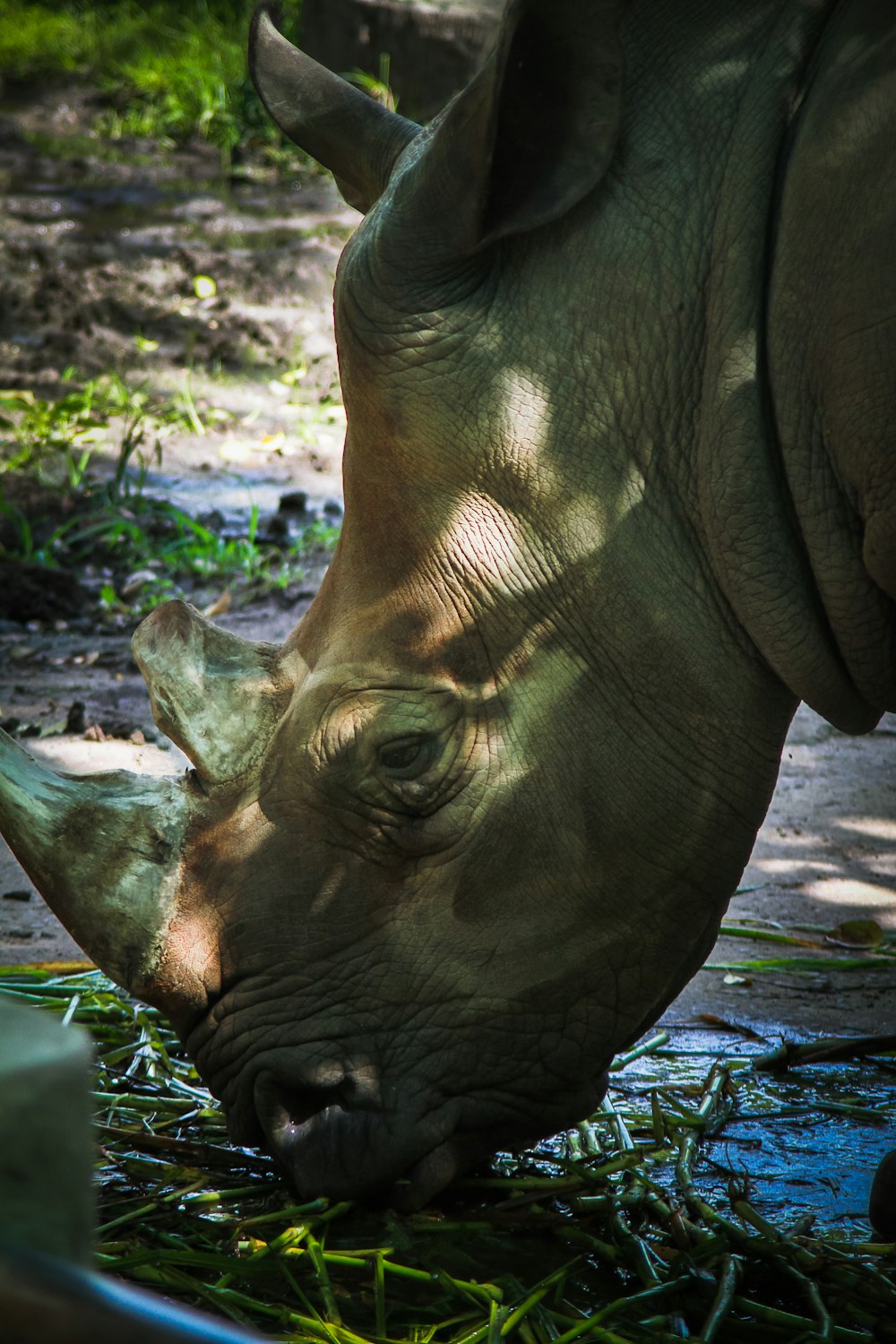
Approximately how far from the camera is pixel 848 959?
4.29 meters

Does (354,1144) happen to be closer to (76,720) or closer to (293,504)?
(76,720)

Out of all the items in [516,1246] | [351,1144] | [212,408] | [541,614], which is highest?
[212,408]

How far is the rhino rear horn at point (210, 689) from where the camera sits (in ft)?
9.80

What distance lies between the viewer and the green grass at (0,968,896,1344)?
8.73 feet

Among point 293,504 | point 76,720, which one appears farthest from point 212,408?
point 76,720

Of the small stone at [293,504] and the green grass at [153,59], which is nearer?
the small stone at [293,504]

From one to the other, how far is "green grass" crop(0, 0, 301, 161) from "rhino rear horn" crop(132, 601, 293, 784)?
1188cm

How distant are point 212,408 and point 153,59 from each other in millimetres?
8524

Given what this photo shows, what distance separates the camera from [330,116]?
310 cm

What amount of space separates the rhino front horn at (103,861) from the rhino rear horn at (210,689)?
0.14 meters

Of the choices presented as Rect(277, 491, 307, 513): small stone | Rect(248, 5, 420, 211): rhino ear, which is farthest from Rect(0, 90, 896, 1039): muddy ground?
Rect(248, 5, 420, 211): rhino ear

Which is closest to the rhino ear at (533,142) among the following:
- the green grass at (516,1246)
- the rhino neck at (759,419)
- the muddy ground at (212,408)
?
the rhino neck at (759,419)

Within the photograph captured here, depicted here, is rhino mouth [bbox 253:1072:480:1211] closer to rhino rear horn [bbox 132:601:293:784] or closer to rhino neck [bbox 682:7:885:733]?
rhino rear horn [bbox 132:601:293:784]

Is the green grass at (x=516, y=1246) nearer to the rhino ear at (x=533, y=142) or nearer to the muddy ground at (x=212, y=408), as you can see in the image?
the muddy ground at (x=212, y=408)
